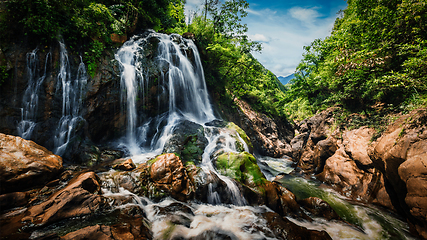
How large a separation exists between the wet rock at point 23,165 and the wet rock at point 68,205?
99cm

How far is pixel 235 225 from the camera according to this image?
4.98 meters

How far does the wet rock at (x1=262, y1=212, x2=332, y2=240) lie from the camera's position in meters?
4.59

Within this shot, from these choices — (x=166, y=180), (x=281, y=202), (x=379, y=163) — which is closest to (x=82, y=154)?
(x=166, y=180)

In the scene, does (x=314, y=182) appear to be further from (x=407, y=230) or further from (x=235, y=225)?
(x=235, y=225)

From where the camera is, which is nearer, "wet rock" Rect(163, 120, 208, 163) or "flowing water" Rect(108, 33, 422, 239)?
"flowing water" Rect(108, 33, 422, 239)

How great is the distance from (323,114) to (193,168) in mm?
11378

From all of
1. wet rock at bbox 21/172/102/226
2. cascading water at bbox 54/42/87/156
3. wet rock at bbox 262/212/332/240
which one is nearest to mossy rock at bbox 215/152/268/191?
wet rock at bbox 262/212/332/240

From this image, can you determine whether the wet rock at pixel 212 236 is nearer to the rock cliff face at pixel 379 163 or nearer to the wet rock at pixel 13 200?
the wet rock at pixel 13 200

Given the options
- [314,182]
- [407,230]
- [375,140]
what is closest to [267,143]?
[314,182]

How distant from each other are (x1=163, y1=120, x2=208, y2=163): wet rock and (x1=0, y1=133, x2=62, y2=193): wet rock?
4718 millimetres

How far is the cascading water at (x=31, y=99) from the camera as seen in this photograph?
7082mm

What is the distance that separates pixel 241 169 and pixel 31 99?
10021 millimetres

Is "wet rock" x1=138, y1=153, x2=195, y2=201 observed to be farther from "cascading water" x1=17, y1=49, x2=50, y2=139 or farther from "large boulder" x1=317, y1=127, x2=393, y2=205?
"large boulder" x1=317, y1=127, x2=393, y2=205

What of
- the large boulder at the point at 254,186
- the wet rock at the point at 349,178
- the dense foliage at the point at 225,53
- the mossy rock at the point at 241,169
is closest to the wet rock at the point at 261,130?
the dense foliage at the point at 225,53
